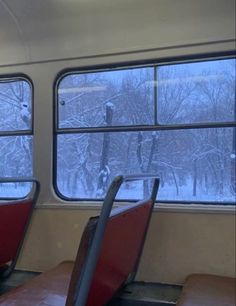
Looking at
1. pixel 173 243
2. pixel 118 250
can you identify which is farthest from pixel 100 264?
pixel 173 243

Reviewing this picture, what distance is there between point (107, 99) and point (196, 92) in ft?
2.29

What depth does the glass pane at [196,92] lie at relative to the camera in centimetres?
267

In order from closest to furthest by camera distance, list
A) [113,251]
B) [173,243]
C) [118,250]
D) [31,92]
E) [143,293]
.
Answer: [113,251]
[118,250]
[143,293]
[173,243]
[31,92]

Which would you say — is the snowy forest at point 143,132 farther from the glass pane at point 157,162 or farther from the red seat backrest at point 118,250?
the red seat backrest at point 118,250

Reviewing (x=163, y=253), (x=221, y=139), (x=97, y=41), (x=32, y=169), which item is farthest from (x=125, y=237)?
(x=97, y=41)

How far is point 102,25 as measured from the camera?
288 centimetres

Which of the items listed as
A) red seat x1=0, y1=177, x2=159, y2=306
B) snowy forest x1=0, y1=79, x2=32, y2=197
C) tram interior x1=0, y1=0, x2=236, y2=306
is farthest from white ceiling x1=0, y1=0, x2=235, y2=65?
red seat x1=0, y1=177, x2=159, y2=306

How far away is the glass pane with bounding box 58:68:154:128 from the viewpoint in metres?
2.84

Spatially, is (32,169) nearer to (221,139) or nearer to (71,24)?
(71,24)

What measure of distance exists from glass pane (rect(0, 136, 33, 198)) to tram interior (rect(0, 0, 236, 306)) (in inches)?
0.5

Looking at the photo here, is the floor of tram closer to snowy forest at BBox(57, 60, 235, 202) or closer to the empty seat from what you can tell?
the empty seat

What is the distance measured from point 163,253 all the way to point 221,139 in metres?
0.94

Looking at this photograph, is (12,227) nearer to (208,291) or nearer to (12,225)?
(12,225)

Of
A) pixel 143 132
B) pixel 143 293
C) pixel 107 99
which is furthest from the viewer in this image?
pixel 107 99
